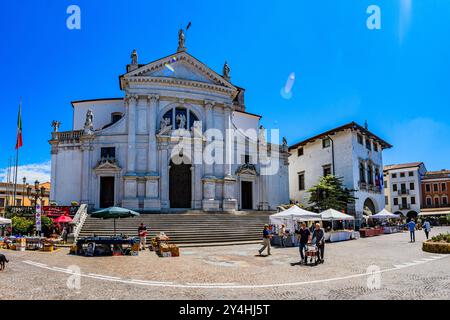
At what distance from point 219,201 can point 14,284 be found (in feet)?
80.4

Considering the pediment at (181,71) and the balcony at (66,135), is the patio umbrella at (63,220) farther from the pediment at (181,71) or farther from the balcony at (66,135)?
the pediment at (181,71)

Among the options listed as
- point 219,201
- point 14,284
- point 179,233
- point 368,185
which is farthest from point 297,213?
point 368,185

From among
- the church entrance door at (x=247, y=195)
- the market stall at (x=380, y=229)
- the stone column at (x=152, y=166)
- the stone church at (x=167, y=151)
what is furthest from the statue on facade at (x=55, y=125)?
the market stall at (x=380, y=229)

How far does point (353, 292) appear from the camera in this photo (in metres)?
9.22

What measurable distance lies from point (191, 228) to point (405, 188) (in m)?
56.6

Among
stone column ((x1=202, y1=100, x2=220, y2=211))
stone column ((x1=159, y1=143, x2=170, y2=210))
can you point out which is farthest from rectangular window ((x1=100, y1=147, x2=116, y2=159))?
stone column ((x1=202, y1=100, x2=220, y2=211))

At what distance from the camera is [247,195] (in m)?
36.2

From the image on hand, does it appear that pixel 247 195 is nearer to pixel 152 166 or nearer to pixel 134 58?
pixel 152 166

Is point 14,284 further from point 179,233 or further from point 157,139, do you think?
point 157,139

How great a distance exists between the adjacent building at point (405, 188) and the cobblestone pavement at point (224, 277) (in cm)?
5609

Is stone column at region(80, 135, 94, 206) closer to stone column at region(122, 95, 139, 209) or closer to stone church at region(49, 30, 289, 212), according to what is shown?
stone church at region(49, 30, 289, 212)

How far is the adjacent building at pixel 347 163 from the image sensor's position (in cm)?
4128

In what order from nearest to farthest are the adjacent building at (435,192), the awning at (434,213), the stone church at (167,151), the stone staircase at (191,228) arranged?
the stone staircase at (191,228) < the stone church at (167,151) < the awning at (434,213) < the adjacent building at (435,192)

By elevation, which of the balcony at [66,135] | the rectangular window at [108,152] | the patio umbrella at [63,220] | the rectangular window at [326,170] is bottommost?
the patio umbrella at [63,220]
